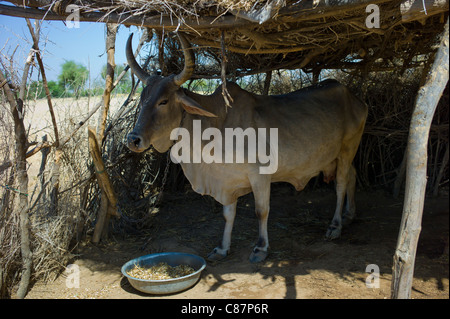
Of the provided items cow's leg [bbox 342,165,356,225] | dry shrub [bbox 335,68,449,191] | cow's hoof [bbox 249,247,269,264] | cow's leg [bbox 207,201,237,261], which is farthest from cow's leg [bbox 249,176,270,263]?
dry shrub [bbox 335,68,449,191]

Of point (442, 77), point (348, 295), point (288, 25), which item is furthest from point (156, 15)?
point (348, 295)

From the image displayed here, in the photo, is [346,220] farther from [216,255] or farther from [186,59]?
[186,59]

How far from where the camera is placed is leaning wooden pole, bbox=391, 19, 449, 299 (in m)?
2.39

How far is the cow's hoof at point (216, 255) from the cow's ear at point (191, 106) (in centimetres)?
141

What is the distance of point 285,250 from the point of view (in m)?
4.35

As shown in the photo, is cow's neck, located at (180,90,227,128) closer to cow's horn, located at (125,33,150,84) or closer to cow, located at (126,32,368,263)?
cow, located at (126,32,368,263)

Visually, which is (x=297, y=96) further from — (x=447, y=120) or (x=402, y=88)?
(x=447, y=120)

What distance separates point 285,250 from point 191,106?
5.82 ft

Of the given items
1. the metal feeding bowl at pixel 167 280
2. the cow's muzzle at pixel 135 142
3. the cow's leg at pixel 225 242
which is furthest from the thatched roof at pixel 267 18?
the metal feeding bowl at pixel 167 280

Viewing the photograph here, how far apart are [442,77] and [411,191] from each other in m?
0.67

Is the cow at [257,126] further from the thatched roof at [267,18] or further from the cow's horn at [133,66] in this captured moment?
the thatched roof at [267,18]

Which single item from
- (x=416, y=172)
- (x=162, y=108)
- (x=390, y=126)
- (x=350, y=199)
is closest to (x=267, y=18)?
(x=162, y=108)

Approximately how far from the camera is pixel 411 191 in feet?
7.95

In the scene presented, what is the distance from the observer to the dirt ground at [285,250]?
139 inches
